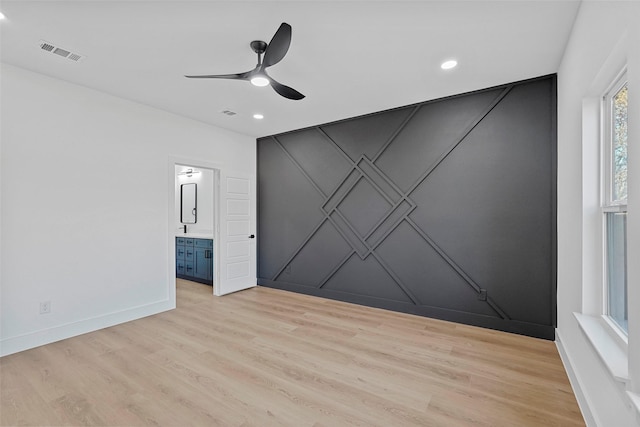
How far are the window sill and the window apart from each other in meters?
0.09

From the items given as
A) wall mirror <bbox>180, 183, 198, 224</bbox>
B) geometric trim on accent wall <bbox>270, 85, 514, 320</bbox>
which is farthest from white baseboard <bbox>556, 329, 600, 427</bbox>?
wall mirror <bbox>180, 183, 198, 224</bbox>

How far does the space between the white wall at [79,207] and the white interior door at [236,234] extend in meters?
0.88

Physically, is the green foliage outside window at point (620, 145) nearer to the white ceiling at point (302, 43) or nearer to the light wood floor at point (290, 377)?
the white ceiling at point (302, 43)

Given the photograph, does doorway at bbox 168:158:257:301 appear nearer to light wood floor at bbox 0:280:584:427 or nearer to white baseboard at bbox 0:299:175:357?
white baseboard at bbox 0:299:175:357

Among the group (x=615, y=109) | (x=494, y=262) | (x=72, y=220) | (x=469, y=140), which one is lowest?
(x=494, y=262)

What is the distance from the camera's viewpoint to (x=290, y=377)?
2.31 m

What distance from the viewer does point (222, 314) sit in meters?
3.81

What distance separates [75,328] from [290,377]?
259cm

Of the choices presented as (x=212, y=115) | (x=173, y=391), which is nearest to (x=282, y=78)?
(x=212, y=115)

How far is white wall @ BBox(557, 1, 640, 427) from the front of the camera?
3.83ft

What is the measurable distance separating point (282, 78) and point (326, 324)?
2.87m

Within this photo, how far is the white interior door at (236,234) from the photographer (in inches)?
189

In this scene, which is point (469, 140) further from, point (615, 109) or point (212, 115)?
point (212, 115)

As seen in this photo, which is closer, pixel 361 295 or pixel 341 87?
pixel 341 87
